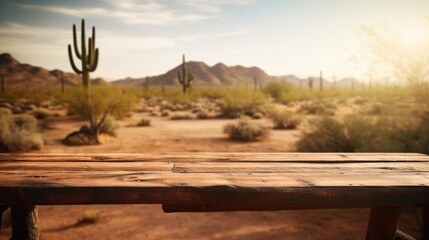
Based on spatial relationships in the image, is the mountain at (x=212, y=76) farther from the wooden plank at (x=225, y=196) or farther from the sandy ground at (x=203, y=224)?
the wooden plank at (x=225, y=196)

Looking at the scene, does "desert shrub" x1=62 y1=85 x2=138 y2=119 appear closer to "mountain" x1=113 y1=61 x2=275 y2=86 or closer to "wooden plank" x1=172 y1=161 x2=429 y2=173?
"wooden plank" x1=172 y1=161 x2=429 y2=173

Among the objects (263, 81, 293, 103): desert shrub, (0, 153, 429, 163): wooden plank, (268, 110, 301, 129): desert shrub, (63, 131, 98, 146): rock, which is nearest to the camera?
(0, 153, 429, 163): wooden plank

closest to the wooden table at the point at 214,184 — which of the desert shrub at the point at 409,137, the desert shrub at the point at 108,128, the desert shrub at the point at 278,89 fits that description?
the desert shrub at the point at 409,137

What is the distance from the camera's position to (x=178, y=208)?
164 centimetres

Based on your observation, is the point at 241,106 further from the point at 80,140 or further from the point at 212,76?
the point at 212,76

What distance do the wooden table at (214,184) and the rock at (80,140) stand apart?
8774mm

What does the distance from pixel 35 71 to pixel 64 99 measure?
8841 centimetres

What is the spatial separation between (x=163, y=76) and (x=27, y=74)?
1738 inches

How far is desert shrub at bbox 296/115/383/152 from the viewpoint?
7.14 metres

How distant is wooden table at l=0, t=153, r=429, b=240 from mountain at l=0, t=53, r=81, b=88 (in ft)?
301

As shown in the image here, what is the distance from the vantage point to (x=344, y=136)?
7.42 meters

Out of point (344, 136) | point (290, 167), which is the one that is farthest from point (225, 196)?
point (344, 136)

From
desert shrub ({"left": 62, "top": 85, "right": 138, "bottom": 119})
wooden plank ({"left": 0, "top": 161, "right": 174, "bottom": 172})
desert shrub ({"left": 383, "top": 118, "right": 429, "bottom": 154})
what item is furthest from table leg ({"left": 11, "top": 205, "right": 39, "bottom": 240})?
desert shrub ({"left": 62, "top": 85, "right": 138, "bottom": 119})

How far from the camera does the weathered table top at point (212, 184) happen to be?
146cm
